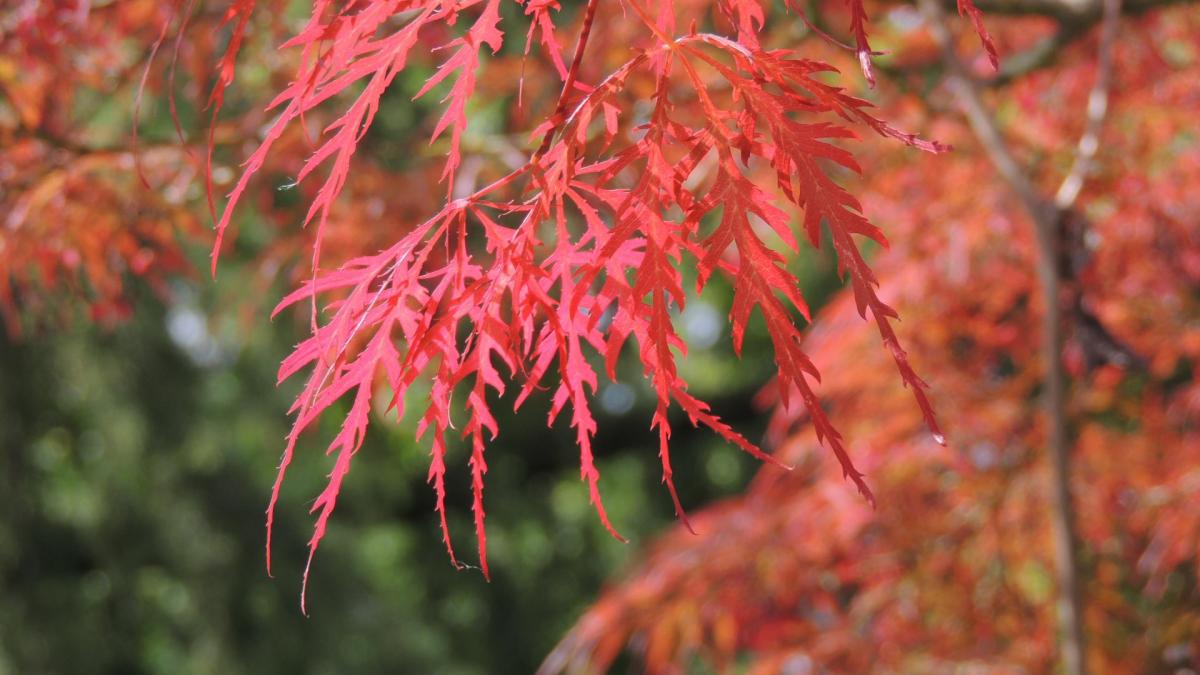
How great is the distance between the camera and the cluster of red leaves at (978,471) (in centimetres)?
142

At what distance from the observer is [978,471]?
5.02 feet

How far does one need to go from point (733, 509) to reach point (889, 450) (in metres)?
0.22

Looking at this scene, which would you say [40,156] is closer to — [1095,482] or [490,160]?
[490,160]

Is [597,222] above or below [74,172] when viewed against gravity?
above

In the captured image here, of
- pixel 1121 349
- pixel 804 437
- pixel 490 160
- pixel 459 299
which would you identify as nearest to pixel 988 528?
pixel 804 437

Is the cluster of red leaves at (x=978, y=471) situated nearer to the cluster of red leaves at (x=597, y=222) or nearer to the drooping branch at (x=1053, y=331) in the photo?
the drooping branch at (x=1053, y=331)

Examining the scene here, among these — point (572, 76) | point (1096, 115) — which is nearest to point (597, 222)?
point (572, 76)

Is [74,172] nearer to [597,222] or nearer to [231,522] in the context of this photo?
[597,222]

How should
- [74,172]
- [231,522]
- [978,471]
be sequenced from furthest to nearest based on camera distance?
[231,522]
[978,471]
[74,172]

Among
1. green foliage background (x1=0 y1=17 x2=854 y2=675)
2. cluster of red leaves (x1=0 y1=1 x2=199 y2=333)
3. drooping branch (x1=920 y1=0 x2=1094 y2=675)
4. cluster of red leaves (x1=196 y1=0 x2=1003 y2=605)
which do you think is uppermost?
cluster of red leaves (x1=196 y1=0 x2=1003 y2=605)

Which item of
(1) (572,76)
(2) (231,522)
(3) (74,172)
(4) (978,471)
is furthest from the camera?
(2) (231,522)

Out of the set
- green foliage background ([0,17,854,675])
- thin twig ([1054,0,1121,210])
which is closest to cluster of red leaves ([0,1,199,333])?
thin twig ([1054,0,1121,210])

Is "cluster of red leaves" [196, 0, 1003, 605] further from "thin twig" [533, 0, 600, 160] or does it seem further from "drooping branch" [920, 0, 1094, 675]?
"drooping branch" [920, 0, 1094, 675]

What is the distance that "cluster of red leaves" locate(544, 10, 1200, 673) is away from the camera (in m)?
1.42
